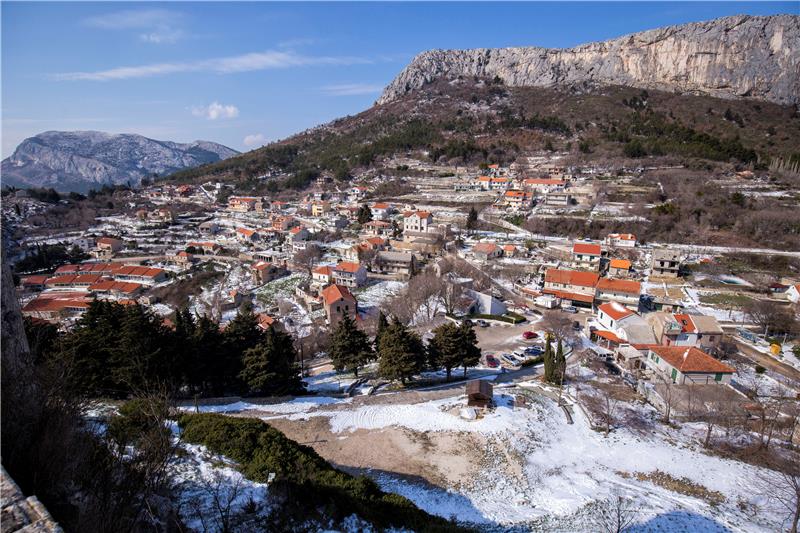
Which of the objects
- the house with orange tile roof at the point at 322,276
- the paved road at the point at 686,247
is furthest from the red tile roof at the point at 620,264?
the house with orange tile roof at the point at 322,276

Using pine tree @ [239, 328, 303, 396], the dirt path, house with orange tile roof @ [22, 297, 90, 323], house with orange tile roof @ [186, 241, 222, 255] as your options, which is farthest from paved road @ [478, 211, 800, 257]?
house with orange tile roof @ [22, 297, 90, 323]

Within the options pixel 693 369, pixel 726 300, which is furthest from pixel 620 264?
pixel 693 369

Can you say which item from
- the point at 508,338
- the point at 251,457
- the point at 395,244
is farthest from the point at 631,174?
the point at 251,457

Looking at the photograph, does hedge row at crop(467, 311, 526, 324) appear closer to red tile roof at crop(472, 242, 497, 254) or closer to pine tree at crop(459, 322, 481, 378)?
pine tree at crop(459, 322, 481, 378)

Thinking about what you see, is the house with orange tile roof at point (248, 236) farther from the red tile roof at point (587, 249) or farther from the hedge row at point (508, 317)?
the red tile roof at point (587, 249)

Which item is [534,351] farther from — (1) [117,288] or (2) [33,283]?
(2) [33,283]

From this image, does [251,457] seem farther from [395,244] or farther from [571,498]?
[395,244]
